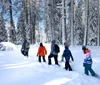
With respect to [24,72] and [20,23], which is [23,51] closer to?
[24,72]

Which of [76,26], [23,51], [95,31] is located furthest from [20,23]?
[23,51]

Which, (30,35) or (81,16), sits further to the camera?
(81,16)

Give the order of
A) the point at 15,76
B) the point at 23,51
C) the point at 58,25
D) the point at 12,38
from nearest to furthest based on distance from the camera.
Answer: the point at 15,76 → the point at 23,51 → the point at 12,38 → the point at 58,25

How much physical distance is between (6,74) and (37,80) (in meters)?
1.82

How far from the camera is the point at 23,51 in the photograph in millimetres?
19453

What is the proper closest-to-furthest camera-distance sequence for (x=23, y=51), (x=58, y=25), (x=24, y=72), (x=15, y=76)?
(x=15, y=76) → (x=24, y=72) → (x=23, y=51) → (x=58, y=25)

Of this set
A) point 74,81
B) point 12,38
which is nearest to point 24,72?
point 74,81

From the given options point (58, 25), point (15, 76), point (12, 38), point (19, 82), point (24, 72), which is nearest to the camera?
point (19, 82)

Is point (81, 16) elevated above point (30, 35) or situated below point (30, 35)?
above

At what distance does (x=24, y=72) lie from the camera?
11180mm

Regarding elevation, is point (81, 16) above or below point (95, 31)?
above

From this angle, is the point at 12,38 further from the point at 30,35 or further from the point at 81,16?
the point at 81,16

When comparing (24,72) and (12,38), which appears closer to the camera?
(24,72)

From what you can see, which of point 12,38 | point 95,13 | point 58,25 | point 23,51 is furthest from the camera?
point 58,25
